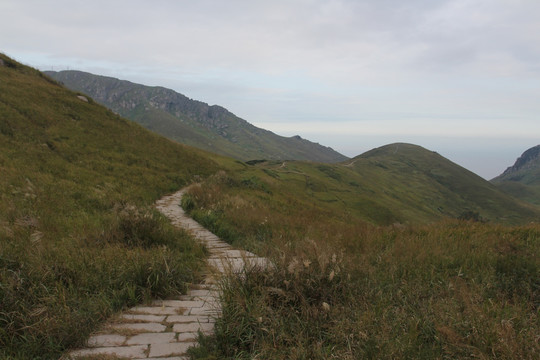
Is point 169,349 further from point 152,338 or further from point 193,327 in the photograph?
point 193,327

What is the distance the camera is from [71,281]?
13.9ft

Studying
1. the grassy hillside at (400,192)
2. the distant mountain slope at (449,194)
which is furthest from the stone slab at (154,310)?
the distant mountain slope at (449,194)

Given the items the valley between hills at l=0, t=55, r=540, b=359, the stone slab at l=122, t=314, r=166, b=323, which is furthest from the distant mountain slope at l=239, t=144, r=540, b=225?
the stone slab at l=122, t=314, r=166, b=323

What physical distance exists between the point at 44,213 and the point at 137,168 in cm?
1104

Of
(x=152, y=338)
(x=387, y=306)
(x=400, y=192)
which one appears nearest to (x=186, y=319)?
(x=152, y=338)

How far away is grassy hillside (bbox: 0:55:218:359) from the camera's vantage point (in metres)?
3.45

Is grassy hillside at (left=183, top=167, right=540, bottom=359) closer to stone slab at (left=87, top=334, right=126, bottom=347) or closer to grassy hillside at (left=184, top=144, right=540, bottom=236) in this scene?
stone slab at (left=87, top=334, right=126, bottom=347)

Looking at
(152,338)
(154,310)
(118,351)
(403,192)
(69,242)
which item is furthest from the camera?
(403,192)

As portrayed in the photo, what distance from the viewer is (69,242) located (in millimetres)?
5625

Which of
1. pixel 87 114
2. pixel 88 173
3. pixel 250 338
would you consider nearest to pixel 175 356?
pixel 250 338

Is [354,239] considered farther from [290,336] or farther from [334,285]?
[290,336]

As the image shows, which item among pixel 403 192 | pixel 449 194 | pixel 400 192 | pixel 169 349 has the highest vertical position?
pixel 449 194

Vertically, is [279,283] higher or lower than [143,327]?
higher

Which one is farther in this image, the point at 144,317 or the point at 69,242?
the point at 69,242
